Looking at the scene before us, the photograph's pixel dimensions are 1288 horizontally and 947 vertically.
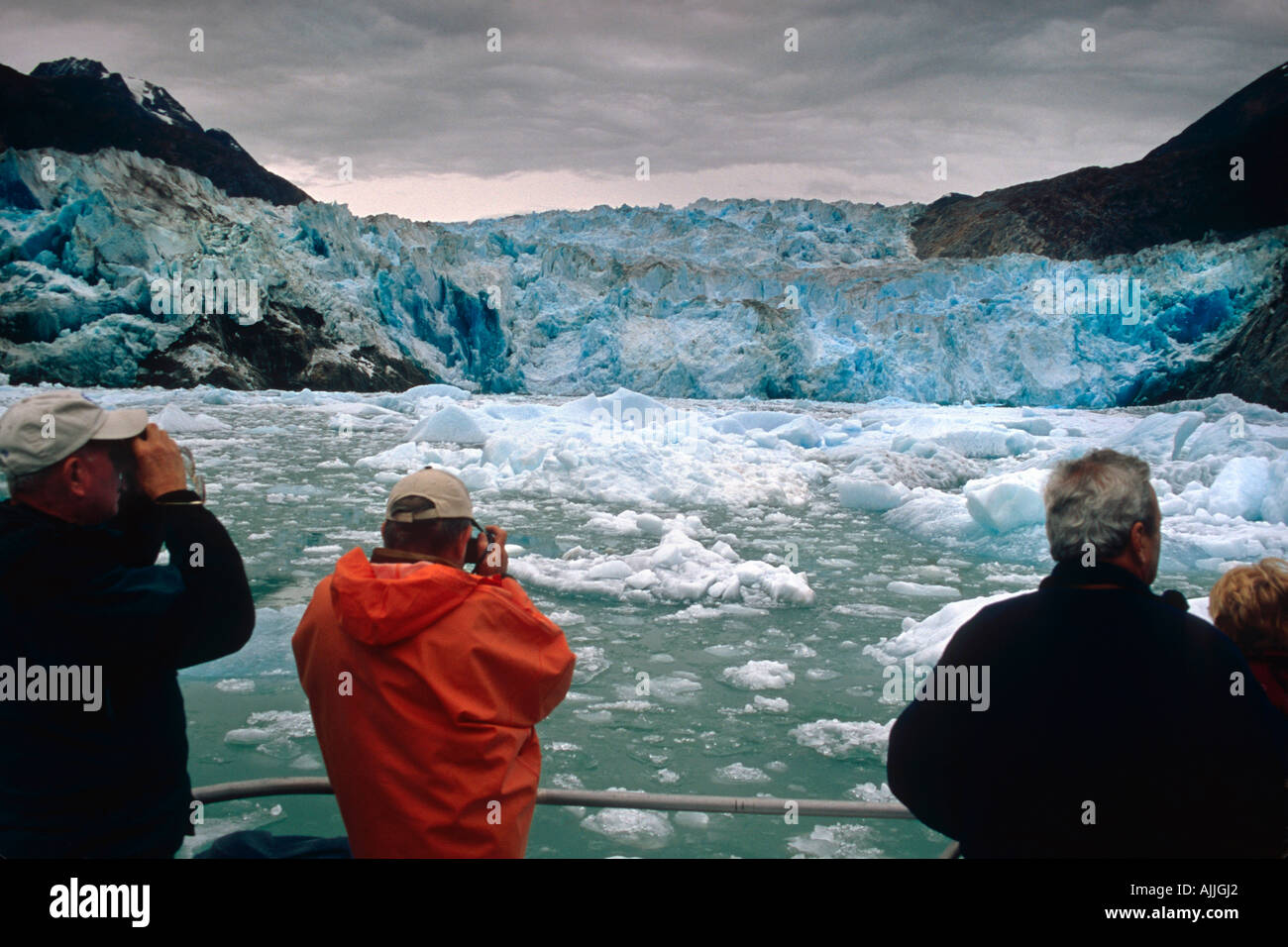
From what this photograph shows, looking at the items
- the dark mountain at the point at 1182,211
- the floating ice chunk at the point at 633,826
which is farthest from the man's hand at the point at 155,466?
the dark mountain at the point at 1182,211

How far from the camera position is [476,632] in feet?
4.64

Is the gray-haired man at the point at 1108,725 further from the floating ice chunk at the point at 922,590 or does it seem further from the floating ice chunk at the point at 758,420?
the floating ice chunk at the point at 758,420

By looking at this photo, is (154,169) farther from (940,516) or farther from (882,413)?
(940,516)

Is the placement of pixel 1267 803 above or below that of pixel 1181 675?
below

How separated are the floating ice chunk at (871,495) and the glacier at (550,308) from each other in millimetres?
20370

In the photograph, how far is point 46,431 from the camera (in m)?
1.32

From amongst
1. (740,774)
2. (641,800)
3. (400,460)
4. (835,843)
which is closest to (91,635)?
(641,800)

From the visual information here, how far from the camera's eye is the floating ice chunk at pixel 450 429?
1419 cm

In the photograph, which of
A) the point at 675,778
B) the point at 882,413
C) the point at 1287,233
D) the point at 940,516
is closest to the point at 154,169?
the point at 882,413

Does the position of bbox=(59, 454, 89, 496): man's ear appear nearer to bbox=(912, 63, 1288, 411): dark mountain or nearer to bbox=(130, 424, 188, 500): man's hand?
bbox=(130, 424, 188, 500): man's hand

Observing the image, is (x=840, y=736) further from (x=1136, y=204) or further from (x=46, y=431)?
(x=1136, y=204)

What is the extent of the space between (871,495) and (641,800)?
7615 millimetres

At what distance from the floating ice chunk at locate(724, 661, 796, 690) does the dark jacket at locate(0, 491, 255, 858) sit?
2.76m

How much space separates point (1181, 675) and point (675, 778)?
6.87 feet
